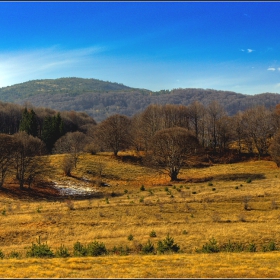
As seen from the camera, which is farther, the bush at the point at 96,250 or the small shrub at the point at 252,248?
the small shrub at the point at 252,248

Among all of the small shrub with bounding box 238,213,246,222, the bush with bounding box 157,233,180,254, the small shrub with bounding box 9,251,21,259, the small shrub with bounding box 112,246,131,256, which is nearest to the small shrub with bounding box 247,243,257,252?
the bush with bounding box 157,233,180,254

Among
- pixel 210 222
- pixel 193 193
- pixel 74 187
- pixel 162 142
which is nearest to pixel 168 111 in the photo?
pixel 162 142

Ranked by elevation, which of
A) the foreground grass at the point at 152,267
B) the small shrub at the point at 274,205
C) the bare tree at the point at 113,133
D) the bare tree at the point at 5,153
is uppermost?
the bare tree at the point at 113,133

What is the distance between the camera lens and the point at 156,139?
5366 cm

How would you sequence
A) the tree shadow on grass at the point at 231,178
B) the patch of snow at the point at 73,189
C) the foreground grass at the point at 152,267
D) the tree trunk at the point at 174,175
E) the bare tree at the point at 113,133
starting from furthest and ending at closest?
the bare tree at the point at 113,133
the tree trunk at the point at 174,175
the tree shadow on grass at the point at 231,178
the patch of snow at the point at 73,189
the foreground grass at the point at 152,267

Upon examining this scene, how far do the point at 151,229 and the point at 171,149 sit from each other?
3061 centimetres

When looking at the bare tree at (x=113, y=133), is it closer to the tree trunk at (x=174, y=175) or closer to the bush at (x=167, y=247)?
the tree trunk at (x=174, y=175)

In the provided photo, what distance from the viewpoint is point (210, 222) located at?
23.8 meters

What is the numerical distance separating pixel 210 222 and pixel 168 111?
249 feet

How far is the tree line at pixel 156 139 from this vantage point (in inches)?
1736

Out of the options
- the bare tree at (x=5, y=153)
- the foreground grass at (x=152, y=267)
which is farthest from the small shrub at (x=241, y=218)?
the bare tree at (x=5, y=153)

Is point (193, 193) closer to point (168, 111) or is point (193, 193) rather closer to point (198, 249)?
point (198, 249)

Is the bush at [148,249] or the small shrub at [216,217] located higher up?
the bush at [148,249]

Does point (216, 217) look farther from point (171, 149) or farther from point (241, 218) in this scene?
point (171, 149)
